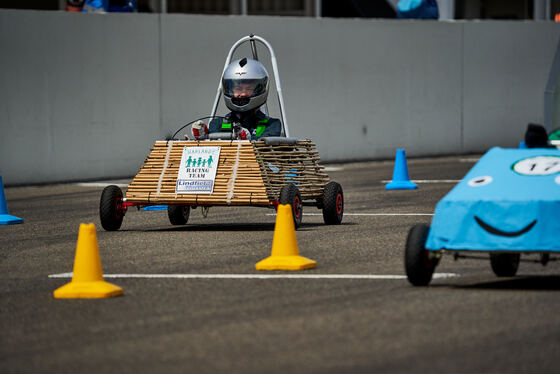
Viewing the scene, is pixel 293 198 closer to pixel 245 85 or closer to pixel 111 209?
pixel 111 209

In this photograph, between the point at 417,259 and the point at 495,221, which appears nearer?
the point at 495,221

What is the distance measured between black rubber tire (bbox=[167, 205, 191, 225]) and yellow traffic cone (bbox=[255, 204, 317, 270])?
4117mm

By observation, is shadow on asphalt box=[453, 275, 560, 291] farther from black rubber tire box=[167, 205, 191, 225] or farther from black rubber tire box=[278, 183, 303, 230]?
black rubber tire box=[167, 205, 191, 225]

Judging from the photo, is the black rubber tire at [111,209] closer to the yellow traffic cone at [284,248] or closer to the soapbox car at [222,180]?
the soapbox car at [222,180]

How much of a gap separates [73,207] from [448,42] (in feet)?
43.1

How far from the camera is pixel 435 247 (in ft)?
28.1

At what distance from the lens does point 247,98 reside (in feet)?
48.0

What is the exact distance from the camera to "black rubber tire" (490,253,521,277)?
9180mm

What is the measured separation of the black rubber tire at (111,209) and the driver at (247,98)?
67.3 inches

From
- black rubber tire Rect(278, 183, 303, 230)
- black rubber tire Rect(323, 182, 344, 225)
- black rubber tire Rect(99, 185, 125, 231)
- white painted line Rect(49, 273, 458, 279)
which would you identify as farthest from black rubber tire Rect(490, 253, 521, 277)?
black rubber tire Rect(99, 185, 125, 231)

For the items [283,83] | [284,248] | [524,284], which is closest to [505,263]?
[524,284]

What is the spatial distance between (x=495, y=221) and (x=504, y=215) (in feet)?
0.24

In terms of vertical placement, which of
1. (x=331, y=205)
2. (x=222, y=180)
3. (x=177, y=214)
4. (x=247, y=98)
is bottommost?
(x=177, y=214)

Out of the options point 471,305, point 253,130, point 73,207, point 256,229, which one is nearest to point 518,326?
point 471,305
